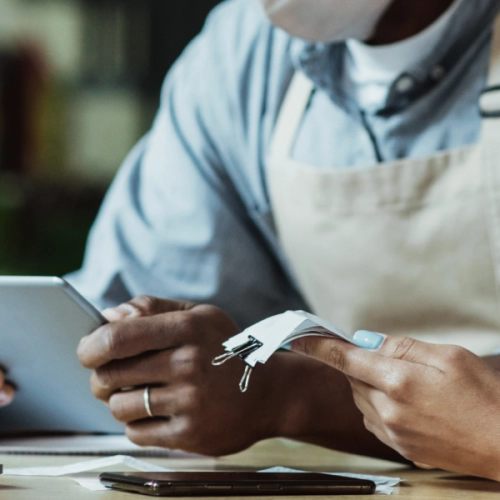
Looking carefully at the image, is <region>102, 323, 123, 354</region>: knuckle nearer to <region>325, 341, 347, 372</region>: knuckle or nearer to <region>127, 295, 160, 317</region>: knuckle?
<region>127, 295, 160, 317</region>: knuckle

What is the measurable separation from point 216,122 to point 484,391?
72 cm

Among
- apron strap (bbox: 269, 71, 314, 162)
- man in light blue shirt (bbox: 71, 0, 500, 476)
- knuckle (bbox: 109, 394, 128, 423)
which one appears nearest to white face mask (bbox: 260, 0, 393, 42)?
man in light blue shirt (bbox: 71, 0, 500, 476)

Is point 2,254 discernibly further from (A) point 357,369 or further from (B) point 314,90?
(A) point 357,369

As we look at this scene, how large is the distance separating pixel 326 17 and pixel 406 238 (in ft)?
0.91

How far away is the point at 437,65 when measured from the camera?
102cm

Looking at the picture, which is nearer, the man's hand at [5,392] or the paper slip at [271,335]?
the paper slip at [271,335]

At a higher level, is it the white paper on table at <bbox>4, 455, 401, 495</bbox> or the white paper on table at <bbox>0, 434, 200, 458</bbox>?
the white paper on table at <bbox>4, 455, 401, 495</bbox>

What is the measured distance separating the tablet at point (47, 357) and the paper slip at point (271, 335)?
173mm

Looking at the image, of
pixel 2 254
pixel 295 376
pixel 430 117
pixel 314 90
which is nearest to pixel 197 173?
pixel 314 90

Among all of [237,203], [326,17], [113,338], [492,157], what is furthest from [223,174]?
[113,338]

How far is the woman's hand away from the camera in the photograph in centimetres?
61

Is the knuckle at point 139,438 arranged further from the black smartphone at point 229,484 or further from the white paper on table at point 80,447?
the black smartphone at point 229,484

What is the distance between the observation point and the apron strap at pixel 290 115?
1.13m

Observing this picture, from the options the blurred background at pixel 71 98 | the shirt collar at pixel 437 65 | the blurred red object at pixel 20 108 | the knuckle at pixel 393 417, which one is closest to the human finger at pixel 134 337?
the knuckle at pixel 393 417
